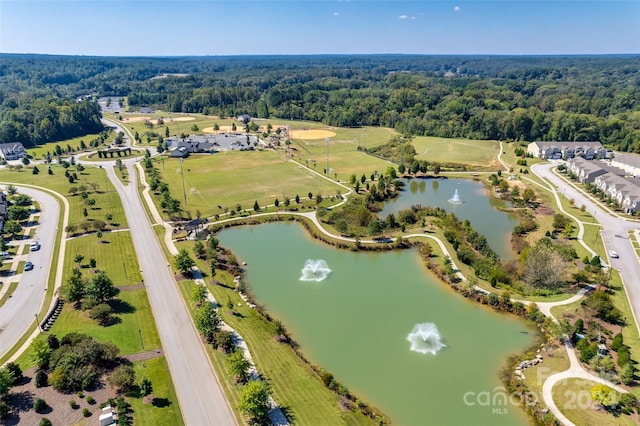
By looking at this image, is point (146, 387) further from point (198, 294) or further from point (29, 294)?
point (29, 294)

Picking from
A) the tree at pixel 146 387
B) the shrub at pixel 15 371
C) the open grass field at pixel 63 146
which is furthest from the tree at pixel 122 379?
the open grass field at pixel 63 146

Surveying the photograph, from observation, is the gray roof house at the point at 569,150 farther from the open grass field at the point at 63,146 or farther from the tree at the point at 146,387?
the open grass field at the point at 63,146

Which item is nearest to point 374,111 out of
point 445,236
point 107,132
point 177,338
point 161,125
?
point 161,125

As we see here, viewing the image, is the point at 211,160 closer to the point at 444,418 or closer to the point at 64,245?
the point at 64,245

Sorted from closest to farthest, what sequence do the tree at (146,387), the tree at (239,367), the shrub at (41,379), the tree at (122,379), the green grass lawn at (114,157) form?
the tree at (146,387) < the tree at (122,379) < the shrub at (41,379) < the tree at (239,367) < the green grass lawn at (114,157)

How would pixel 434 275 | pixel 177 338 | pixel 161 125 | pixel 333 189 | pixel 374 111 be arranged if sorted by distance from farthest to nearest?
pixel 374 111
pixel 161 125
pixel 333 189
pixel 434 275
pixel 177 338

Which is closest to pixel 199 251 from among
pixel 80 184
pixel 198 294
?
pixel 198 294

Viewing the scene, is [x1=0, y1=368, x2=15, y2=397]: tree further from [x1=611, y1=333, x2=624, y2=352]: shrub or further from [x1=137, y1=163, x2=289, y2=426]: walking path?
[x1=611, y1=333, x2=624, y2=352]: shrub
